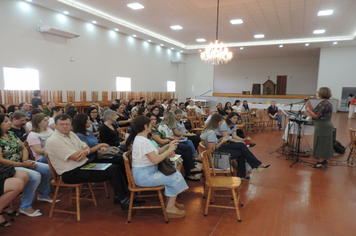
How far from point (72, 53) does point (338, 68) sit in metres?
15.2

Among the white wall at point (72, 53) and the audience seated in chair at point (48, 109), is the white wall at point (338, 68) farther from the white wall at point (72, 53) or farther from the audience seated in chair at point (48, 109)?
the audience seated in chair at point (48, 109)

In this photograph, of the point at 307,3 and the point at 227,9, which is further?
the point at 227,9

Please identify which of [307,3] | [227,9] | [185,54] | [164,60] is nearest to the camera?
[307,3]

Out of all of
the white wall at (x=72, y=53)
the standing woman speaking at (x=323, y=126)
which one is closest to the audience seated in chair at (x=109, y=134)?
the standing woman speaking at (x=323, y=126)

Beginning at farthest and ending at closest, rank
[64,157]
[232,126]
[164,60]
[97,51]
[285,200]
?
[164,60] < [97,51] < [232,126] < [285,200] < [64,157]

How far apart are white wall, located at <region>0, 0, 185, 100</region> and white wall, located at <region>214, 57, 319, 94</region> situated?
31.9ft

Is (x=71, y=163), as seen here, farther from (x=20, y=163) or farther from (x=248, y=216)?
(x=248, y=216)

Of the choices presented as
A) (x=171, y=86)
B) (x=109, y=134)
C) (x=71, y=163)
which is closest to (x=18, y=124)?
(x=109, y=134)

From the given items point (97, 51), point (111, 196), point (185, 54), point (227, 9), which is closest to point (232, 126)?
point (111, 196)

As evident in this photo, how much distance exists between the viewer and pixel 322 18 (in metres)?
8.84

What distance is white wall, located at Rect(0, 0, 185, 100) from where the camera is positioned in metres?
7.16

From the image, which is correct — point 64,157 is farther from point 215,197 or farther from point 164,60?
point 164,60

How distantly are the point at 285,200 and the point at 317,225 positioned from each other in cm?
60

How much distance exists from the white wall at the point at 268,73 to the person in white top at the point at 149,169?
19.7 metres
